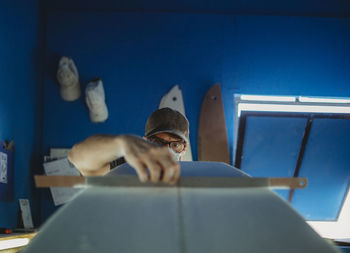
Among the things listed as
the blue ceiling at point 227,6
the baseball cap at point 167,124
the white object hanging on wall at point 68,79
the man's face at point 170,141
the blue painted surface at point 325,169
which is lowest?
the blue painted surface at point 325,169

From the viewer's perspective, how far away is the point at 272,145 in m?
3.11

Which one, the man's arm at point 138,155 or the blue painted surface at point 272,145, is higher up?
the man's arm at point 138,155

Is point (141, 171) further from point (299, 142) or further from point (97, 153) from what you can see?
point (299, 142)

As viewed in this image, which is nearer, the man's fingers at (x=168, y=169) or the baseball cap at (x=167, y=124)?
the man's fingers at (x=168, y=169)

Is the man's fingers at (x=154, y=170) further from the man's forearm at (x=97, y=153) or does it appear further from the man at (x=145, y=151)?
the man's forearm at (x=97, y=153)

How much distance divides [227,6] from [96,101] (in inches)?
54.3

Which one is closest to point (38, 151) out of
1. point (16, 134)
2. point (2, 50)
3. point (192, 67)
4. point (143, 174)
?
point (16, 134)

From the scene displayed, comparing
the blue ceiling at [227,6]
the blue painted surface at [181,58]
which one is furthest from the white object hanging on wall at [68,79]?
the blue ceiling at [227,6]

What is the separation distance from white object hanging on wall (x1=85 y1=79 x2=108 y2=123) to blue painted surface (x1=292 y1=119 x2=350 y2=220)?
1.69 meters

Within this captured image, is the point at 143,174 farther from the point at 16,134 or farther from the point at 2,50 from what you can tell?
the point at 16,134

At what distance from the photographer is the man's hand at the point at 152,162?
1.79ft

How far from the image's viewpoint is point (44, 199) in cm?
309

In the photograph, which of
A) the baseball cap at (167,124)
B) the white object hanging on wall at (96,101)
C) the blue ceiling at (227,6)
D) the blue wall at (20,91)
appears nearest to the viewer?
the baseball cap at (167,124)

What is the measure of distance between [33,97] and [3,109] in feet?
1.70
